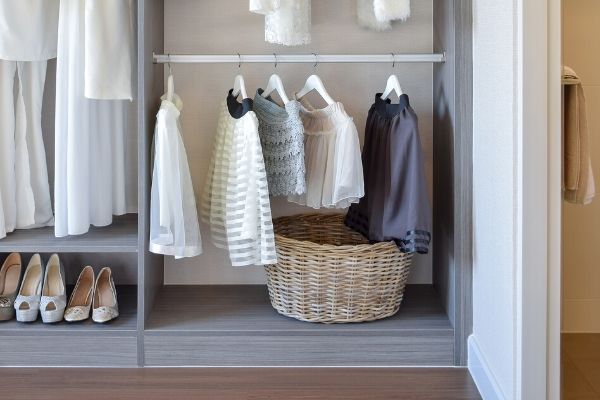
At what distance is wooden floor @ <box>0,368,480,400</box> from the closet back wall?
0.86m

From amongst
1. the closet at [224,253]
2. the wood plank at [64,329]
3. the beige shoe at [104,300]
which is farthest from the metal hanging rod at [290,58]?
the wood plank at [64,329]

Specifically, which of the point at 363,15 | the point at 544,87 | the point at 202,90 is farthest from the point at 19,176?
the point at 544,87

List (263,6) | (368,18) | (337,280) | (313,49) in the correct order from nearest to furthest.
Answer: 1. (263,6)
2. (337,280)
3. (368,18)
4. (313,49)

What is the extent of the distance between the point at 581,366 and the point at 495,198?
2.31 feet

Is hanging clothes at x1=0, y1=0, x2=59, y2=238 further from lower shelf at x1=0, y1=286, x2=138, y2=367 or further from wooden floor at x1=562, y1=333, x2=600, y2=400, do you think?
wooden floor at x1=562, y1=333, x2=600, y2=400

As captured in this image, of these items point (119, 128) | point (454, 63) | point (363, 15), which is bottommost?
point (119, 128)

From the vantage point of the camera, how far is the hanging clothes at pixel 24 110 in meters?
2.34

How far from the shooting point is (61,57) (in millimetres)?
2334

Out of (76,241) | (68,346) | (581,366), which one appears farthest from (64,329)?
(581,366)

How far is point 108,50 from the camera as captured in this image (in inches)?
91.2

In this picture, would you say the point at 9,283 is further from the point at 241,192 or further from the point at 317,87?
the point at 317,87

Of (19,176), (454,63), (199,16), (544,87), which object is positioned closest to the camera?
(544,87)

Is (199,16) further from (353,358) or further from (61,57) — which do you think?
(353,358)

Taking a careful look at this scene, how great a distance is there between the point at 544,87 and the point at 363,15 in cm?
111
